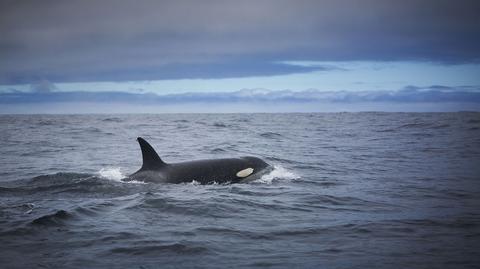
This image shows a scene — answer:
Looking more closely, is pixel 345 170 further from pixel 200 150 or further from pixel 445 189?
pixel 200 150

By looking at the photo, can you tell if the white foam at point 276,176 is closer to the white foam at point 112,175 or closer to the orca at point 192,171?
the orca at point 192,171

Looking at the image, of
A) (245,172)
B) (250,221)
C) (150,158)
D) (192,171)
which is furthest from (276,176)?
(250,221)

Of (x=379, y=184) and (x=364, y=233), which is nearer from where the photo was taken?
(x=364, y=233)

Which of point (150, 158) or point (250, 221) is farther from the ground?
point (150, 158)

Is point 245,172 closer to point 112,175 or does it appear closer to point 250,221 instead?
point 112,175

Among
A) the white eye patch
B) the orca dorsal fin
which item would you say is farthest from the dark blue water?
the orca dorsal fin

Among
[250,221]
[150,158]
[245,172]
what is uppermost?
[150,158]

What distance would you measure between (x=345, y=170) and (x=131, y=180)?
22.8 ft

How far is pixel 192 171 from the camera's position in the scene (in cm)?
1143

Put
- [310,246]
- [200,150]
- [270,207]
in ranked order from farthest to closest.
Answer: [200,150]
[270,207]
[310,246]

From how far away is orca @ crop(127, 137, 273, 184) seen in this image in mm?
11219

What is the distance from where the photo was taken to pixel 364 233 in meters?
6.75

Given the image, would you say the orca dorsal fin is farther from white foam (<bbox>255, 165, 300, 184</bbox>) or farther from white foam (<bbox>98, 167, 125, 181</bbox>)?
white foam (<bbox>255, 165, 300, 184</bbox>)

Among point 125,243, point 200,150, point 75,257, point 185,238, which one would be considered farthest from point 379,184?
point 200,150
